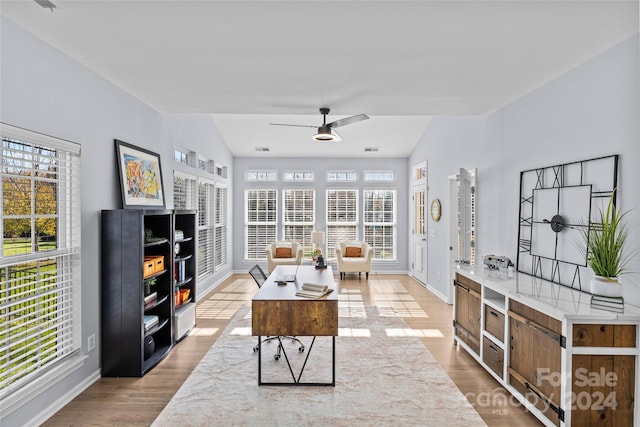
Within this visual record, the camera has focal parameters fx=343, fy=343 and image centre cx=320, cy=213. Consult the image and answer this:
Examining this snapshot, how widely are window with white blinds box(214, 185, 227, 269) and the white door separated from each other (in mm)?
4066

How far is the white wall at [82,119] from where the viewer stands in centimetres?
219

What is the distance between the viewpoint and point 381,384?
115 inches

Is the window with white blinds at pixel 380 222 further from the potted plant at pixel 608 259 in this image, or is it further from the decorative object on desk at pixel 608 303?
the decorative object on desk at pixel 608 303

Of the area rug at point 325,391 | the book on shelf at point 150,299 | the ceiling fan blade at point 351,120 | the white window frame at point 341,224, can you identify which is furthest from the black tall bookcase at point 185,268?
the white window frame at point 341,224

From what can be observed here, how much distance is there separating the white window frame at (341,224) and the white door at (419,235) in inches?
53.6

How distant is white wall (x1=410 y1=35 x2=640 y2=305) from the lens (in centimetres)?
232

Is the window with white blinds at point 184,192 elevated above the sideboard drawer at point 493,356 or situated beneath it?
elevated above

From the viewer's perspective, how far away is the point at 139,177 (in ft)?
12.0

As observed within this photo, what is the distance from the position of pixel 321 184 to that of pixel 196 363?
533 cm

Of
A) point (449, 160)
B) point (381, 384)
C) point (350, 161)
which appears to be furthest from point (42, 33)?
point (350, 161)

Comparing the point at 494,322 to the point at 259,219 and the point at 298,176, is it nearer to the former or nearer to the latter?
the point at 298,176

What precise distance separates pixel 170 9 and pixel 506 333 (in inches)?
129

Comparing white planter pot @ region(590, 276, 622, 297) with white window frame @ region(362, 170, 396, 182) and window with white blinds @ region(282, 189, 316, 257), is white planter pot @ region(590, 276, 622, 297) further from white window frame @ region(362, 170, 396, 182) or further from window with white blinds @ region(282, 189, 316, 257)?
window with white blinds @ region(282, 189, 316, 257)

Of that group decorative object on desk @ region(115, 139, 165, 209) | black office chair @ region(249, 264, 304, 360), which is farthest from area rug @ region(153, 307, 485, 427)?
decorative object on desk @ region(115, 139, 165, 209)
